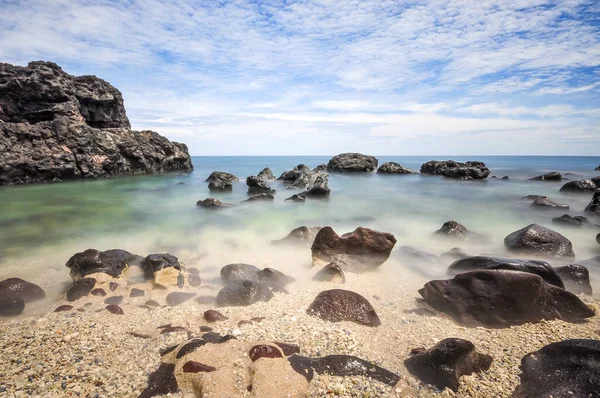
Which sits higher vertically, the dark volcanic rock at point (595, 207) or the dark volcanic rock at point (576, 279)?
the dark volcanic rock at point (595, 207)

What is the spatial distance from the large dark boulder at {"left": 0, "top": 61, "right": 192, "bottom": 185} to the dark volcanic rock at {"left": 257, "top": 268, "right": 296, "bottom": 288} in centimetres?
3177

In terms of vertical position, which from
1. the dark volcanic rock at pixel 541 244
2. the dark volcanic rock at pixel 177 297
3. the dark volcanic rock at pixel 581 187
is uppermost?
the dark volcanic rock at pixel 581 187

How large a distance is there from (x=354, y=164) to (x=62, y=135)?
128 ft

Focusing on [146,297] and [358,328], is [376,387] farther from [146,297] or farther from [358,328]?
[146,297]

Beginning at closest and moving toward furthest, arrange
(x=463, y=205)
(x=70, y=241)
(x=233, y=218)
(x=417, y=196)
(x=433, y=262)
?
(x=433, y=262) < (x=70, y=241) < (x=233, y=218) < (x=463, y=205) < (x=417, y=196)

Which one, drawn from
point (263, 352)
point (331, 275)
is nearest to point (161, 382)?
point (263, 352)

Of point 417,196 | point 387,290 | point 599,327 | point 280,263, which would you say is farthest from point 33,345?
point 417,196

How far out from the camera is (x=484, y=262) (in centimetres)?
647

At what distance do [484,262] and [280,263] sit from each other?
199 inches

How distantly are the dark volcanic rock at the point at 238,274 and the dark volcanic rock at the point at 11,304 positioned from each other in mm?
3831

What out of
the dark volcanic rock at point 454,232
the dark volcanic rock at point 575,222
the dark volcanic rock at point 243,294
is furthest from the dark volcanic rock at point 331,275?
the dark volcanic rock at point 575,222

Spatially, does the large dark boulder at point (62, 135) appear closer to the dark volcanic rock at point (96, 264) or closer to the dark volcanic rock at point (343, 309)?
the dark volcanic rock at point (96, 264)

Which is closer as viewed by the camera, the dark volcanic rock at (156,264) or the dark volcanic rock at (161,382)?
the dark volcanic rock at (161,382)

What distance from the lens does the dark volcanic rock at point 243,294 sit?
19.2 feet
